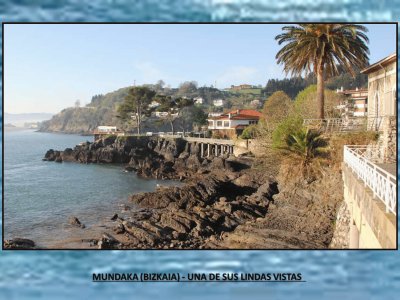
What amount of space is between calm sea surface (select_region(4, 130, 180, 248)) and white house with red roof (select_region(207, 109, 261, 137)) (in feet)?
34.3

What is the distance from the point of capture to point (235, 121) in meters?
40.0

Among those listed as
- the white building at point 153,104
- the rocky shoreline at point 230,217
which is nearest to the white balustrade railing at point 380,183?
the rocky shoreline at point 230,217

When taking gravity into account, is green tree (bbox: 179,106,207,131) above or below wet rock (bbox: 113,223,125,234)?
above

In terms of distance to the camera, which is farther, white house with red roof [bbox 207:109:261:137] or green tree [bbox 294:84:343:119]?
white house with red roof [bbox 207:109:261:137]

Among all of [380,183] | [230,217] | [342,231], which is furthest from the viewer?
[230,217]

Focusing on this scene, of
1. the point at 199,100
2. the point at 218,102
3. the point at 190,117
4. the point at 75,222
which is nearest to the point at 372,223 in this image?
the point at 75,222

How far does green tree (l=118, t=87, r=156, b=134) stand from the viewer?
42.6 metres

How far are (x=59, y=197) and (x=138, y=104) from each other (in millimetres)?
23226

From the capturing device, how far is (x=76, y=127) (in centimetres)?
7300

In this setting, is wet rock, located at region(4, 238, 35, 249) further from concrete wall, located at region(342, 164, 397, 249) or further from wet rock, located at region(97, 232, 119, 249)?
concrete wall, located at region(342, 164, 397, 249)

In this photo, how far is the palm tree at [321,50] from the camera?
15.4m

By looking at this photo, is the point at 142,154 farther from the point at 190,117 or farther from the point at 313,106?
the point at 313,106

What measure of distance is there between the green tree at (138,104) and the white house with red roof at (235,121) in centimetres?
685

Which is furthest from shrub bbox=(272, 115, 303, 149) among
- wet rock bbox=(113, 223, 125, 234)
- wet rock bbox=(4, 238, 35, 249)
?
wet rock bbox=(4, 238, 35, 249)
